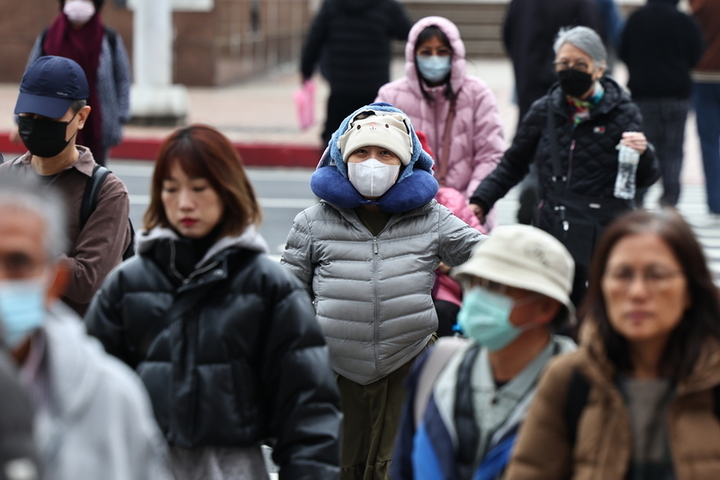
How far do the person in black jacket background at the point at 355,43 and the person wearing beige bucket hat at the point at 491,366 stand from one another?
7.69 meters

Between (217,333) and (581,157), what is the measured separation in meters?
3.30

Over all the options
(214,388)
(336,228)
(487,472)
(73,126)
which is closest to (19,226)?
(214,388)

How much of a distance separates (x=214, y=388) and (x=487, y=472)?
780 millimetres

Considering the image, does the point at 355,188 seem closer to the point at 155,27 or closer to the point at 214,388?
the point at 214,388

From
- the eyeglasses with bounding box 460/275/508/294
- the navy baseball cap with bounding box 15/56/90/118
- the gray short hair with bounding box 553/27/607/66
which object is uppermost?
the gray short hair with bounding box 553/27/607/66

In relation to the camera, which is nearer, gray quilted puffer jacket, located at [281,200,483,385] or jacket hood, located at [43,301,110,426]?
jacket hood, located at [43,301,110,426]

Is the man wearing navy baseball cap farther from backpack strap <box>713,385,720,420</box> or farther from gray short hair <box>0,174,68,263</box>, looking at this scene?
backpack strap <box>713,385,720,420</box>

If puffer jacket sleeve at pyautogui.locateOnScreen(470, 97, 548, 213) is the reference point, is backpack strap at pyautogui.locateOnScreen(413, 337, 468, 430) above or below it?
below

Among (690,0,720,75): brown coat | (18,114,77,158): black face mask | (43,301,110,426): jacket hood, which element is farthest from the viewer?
(690,0,720,75): brown coat

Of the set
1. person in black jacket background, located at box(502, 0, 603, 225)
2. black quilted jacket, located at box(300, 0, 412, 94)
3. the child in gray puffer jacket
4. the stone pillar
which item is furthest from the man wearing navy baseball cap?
the stone pillar

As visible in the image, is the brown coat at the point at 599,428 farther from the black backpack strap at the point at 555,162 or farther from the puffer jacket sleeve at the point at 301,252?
the black backpack strap at the point at 555,162

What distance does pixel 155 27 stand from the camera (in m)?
16.4

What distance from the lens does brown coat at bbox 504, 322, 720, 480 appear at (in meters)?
2.90

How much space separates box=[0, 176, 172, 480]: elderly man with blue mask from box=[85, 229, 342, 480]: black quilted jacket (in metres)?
0.79
